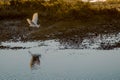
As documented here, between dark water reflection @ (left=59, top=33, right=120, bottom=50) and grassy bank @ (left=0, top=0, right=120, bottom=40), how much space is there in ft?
2.59

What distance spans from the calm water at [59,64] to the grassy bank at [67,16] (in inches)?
113

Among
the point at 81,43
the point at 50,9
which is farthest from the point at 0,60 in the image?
the point at 50,9

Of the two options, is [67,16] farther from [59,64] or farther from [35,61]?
[59,64]

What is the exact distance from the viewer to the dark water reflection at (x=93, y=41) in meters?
24.8

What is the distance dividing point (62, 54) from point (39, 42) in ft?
10.5

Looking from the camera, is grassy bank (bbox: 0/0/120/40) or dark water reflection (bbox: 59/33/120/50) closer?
dark water reflection (bbox: 59/33/120/50)

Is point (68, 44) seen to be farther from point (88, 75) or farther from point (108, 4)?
point (108, 4)

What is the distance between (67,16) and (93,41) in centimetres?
637

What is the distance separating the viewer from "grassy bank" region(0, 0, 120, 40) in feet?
93.5

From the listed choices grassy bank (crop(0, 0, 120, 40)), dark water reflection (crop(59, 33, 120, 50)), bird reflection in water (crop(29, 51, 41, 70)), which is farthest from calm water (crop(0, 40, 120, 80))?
grassy bank (crop(0, 0, 120, 40))

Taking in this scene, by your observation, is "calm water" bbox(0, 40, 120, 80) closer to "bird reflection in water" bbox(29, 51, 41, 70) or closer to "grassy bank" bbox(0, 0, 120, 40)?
"bird reflection in water" bbox(29, 51, 41, 70)

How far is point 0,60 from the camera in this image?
2317cm

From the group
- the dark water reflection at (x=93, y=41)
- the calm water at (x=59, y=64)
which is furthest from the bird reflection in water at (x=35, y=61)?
the dark water reflection at (x=93, y=41)

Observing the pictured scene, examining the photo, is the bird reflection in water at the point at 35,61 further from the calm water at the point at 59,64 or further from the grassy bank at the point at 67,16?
the grassy bank at the point at 67,16
